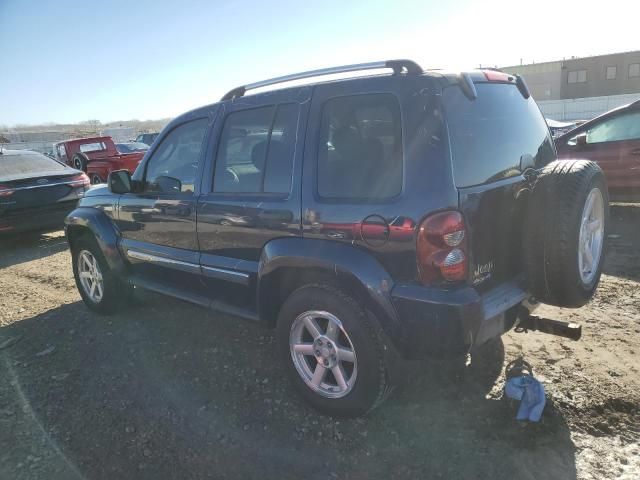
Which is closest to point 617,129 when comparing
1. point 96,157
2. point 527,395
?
point 527,395

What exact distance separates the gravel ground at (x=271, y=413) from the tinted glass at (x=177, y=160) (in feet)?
4.27

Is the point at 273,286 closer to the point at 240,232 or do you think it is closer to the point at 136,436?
the point at 240,232

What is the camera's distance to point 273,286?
301cm

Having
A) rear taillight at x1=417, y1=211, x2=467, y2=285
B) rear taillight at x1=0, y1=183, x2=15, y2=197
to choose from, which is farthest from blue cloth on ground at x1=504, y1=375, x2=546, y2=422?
rear taillight at x1=0, y1=183, x2=15, y2=197

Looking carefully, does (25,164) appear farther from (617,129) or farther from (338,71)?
(617,129)

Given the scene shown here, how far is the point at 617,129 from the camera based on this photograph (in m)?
6.96

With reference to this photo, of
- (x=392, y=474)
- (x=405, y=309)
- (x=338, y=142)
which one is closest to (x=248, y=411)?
(x=392, y=474)

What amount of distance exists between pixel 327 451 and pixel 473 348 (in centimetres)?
97

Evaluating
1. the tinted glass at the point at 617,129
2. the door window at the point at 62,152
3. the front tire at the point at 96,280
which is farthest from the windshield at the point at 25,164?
the tinted glass at the point at 617,129

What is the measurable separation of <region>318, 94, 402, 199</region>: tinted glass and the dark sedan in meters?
6.64

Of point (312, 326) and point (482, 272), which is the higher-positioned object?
point (482, 272)

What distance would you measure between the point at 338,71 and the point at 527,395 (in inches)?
84.2

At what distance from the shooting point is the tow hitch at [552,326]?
2.82 meters

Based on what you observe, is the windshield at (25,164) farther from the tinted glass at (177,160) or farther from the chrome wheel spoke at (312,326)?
the chrome wheel spoke at (312,326)
